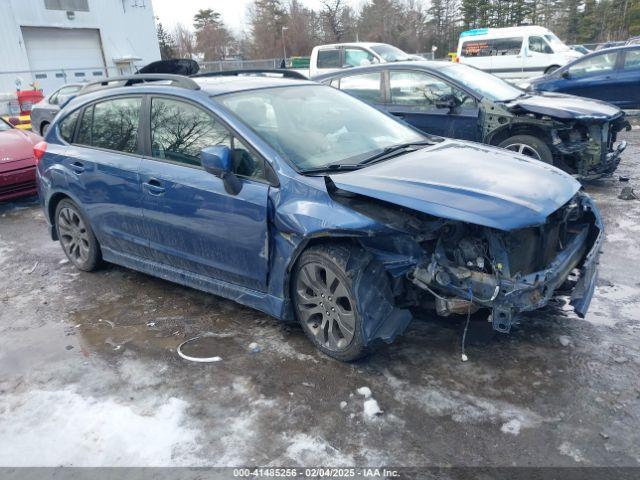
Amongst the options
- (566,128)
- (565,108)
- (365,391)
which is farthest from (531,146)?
(365,391)

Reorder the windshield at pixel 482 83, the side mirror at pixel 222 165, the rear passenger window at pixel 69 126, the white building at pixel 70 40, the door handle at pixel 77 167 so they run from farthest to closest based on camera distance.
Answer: the white building at pixel 70 40, the windshield at pixel 482 83, the rear passenger window at pixel 69 126, the door handle at pixel 77 167, the side mirror at pixel 222 165

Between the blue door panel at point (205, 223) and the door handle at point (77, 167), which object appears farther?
the door handle at point (77, 167)

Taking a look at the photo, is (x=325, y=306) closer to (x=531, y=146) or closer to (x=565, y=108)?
(x=531, y=146)

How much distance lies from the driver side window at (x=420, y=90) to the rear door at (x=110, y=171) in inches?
161

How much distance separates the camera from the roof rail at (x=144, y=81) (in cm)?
406

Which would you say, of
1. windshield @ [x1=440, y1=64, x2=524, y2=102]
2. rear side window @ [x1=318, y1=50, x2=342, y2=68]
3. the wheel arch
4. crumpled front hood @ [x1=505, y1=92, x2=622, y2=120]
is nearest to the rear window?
rear side window @ [x1=318, y1=50, x2=342, y2=68]

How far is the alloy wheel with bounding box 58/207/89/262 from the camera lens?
5027mm

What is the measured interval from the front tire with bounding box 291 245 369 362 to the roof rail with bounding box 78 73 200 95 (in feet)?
5.49

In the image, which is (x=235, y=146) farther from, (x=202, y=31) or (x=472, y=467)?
(x=202, y=31)

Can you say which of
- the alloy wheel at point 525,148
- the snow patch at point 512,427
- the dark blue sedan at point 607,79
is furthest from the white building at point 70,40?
the snow patch at point 512,427

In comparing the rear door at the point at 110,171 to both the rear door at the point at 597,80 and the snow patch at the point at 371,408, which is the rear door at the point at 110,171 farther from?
the rear door at the point at 597,80

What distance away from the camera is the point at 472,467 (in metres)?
2.52

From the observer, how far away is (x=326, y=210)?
10.5 ft

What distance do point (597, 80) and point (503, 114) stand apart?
23.3 ft
